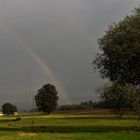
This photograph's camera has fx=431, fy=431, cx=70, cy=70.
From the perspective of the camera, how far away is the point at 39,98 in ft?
615

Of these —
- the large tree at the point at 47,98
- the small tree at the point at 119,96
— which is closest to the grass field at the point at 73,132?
the small tree at the point at 119,96

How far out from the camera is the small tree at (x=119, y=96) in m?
52.3

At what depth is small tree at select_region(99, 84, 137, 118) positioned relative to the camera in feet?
172

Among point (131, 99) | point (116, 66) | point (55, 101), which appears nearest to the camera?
point (131, 99)

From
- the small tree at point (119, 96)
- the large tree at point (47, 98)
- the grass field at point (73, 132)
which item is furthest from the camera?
the large tree at point (47, 98)

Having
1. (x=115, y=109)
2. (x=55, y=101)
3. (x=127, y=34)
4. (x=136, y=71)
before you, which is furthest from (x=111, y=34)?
(x=55, y=101)

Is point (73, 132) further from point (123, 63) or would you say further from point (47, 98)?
point (47, 98)

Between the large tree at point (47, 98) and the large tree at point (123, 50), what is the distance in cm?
12855

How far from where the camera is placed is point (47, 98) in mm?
184875

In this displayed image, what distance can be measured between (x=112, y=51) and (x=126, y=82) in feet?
14.8

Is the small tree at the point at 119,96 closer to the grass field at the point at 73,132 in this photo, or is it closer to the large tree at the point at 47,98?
the grass field at the point at 73,132

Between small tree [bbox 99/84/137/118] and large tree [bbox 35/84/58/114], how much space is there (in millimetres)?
130857

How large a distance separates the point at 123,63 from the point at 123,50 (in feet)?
6.33

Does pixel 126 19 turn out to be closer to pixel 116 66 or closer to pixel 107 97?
pixel 116 66
